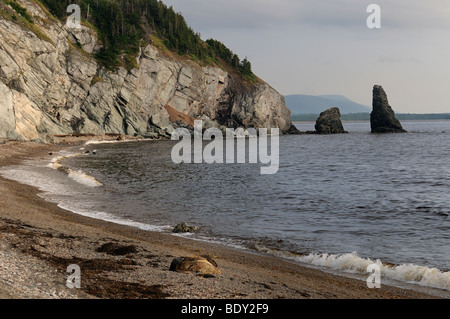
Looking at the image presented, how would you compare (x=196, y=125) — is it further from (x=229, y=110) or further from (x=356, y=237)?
A: (x=356, y=237)

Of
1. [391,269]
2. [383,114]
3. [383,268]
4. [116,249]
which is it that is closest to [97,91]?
[116,249]

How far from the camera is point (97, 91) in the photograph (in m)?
89.8

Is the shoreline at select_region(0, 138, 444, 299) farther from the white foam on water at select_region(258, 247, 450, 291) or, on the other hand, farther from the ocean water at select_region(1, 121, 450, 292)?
the ocean water at select_region(1, 121, 450, 292)

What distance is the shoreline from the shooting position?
7.87 meters

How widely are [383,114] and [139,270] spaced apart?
13606 cm

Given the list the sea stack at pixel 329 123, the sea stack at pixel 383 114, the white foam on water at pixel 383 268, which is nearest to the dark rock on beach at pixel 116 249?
the white foam on water at pixel 383 268

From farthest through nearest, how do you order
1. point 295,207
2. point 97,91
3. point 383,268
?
point 97,91, point 295,207, point 383,268

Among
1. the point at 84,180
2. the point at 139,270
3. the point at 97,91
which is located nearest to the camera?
the point at 139,270

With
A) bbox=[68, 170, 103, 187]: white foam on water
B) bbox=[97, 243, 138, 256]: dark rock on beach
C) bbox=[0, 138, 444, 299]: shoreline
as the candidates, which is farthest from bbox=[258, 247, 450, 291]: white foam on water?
bbox=[68, 170, 103, 187]: white foam on water

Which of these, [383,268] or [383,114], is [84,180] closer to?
[383,268]

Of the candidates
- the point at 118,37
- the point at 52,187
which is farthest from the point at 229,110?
the point at 52,187

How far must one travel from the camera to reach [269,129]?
5108 inches

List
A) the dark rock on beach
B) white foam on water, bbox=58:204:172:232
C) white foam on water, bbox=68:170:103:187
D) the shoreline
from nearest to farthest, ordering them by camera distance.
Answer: the shoreline, the dark rock on beach, white foam on water, bbox=58:204:172:232, white foam on water, bbox=68:170:103:187

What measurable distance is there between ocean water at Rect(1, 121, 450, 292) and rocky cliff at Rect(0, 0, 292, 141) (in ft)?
93.8
